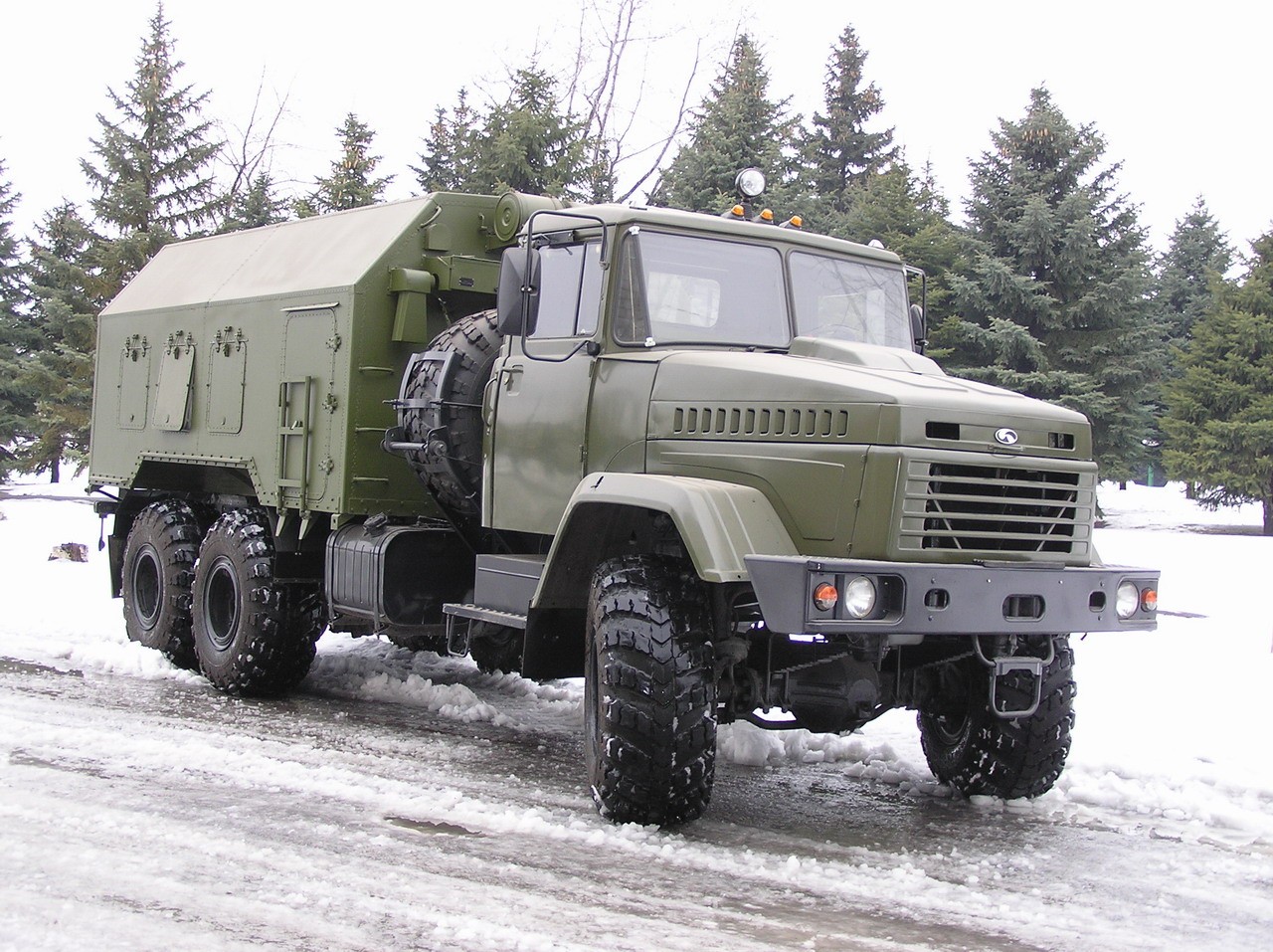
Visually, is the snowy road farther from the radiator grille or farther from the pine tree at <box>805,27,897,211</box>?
the pine tree at <box>805,27,897,211</box>

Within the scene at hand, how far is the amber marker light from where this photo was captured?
209 inches

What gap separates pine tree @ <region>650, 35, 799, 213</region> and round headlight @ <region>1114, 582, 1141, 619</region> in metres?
18.4

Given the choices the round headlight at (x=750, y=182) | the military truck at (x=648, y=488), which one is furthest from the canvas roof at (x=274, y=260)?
the round headlight at (x=750, y=182)

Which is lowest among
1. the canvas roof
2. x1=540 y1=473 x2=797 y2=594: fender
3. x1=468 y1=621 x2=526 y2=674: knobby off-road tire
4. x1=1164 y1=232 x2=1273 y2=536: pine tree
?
x1=468 y1=621 x2=526 y2=674: knobby off-road tire

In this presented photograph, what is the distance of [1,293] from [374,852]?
45.6 meters

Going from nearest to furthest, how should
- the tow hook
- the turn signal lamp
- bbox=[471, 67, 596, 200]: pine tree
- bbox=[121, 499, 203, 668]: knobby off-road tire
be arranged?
the tow hook, the turn signal lamp, bbox=[121, 499, 203, 668]: knobby off-road tire, bbox=[471, 67, 596, 200]: pine tree

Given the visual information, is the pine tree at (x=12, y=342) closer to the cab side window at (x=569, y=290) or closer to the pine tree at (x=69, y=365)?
the pine tree at (x=69, y=365)

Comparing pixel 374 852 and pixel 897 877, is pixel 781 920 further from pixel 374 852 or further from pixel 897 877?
pixel 374 852

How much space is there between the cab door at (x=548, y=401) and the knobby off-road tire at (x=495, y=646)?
654mm

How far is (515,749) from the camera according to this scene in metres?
7.72

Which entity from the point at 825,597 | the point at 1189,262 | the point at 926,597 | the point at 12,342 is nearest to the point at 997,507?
the point at 926,597

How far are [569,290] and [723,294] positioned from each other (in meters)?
0.80

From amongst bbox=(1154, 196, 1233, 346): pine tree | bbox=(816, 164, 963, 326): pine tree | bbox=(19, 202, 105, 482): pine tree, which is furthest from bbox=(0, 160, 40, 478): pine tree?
bbox=(1154, 196, 1233, 346): pine tree

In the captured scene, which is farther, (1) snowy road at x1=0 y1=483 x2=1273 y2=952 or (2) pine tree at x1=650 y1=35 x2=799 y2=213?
(2) pine tree at x1=650 y1=35 x2=799 y2=213
